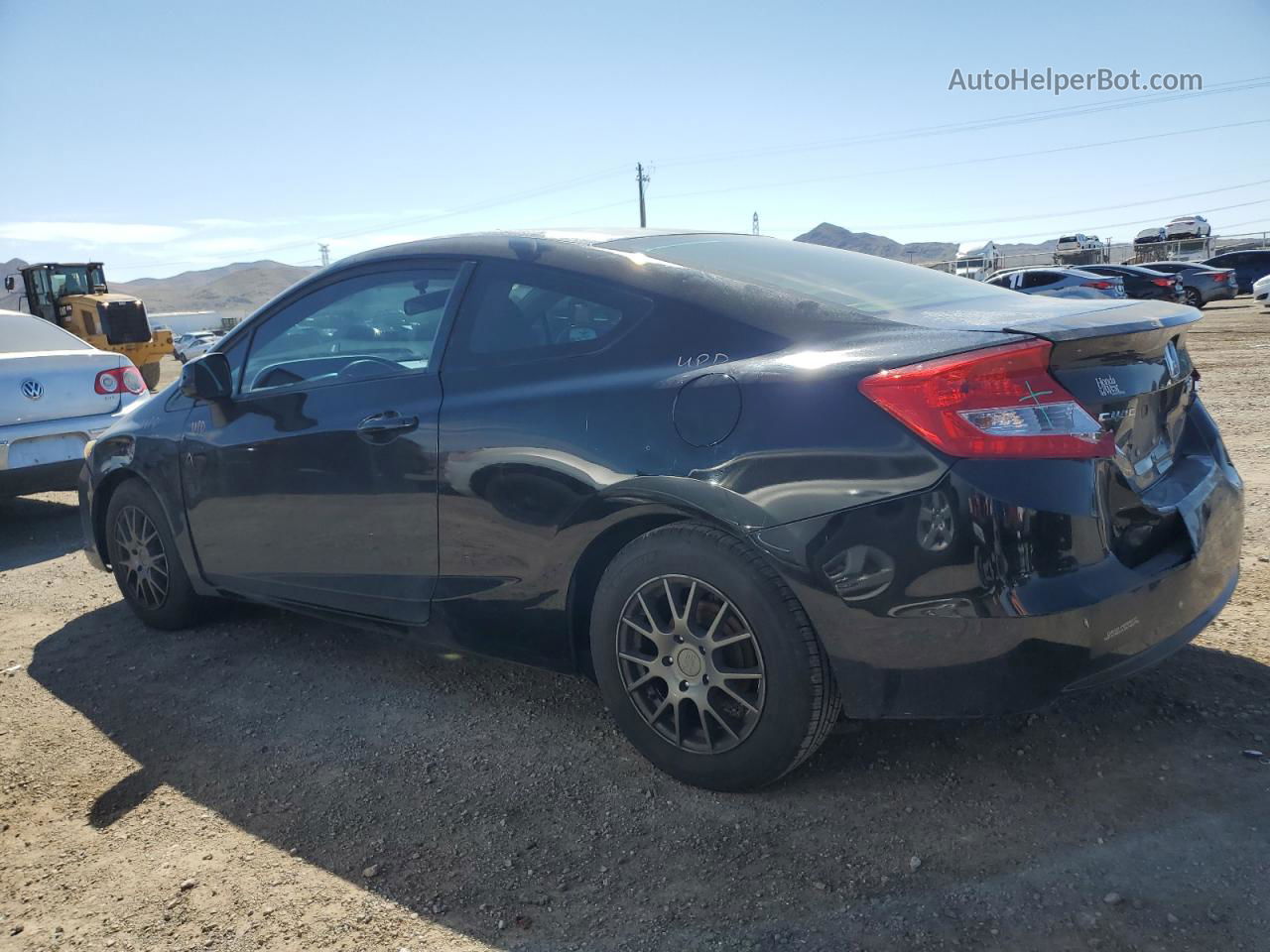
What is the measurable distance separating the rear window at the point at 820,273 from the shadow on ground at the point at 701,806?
1.30m

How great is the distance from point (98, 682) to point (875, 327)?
3.33m

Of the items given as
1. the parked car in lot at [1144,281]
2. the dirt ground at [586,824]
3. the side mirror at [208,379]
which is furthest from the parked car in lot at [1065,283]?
the side mirror at [208,379]

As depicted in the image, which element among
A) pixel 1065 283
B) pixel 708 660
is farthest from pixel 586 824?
pixel 1065 283

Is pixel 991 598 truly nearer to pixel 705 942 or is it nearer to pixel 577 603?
pixel 705 942

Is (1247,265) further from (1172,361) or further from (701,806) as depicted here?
(701,806)

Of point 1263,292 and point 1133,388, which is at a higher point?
point 1133,388

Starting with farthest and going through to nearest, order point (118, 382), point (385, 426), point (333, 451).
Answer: point (118, 382), point (333, 451), point (385, 426)

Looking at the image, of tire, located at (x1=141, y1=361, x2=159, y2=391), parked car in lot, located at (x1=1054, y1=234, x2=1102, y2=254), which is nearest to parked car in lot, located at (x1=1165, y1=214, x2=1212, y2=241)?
parked car in lot, located at (x1=1054, y1=234, x2=1102, y2=254)

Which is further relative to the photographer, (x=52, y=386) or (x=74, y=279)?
(x=74, y=279)

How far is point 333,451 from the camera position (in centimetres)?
343

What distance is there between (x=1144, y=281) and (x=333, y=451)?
998 inches

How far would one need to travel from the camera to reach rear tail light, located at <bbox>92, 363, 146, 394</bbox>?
6.95 meters

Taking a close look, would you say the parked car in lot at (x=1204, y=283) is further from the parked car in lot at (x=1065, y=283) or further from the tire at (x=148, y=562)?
the tire at (x=148, y=562)

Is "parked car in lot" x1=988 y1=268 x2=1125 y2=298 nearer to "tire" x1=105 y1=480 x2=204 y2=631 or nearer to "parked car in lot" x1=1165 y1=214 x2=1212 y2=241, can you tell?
"tire" x1=105 y1=480 x2=204 y2=631
